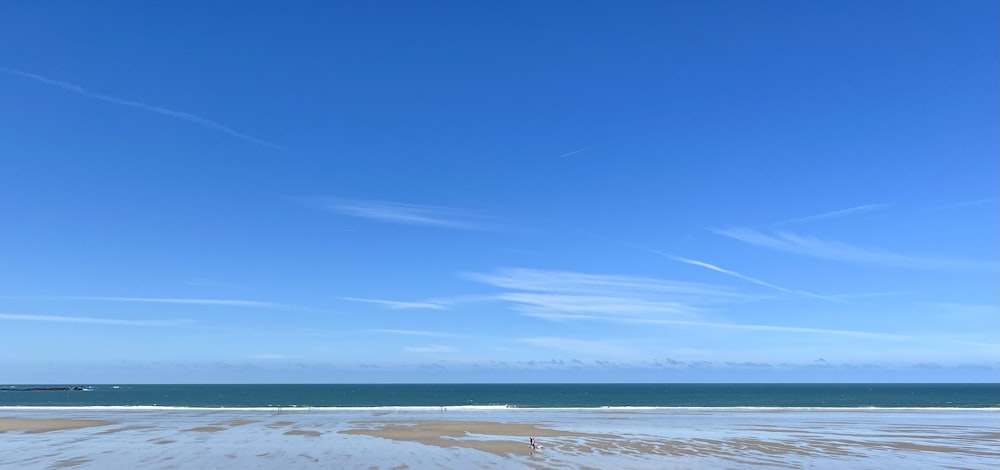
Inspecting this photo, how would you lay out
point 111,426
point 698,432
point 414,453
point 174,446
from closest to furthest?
point 414,453 < point 174,446 < point 698,432 < point 111,426

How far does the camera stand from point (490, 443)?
4059 cm

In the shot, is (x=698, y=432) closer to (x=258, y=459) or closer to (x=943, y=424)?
(x=943, y=424)

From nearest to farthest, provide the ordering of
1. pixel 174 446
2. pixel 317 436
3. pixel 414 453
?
pixel 414 453 → pixel 174 446 → pixel 317 436

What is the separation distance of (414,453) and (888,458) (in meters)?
26.5

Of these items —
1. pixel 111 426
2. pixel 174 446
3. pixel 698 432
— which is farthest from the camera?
pixel 111 426

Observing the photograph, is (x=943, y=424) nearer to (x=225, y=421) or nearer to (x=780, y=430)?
(x=780, y=430)

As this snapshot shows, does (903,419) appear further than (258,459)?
Yes

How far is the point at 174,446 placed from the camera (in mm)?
38688

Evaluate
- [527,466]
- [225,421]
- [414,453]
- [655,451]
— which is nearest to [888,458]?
[655,451]

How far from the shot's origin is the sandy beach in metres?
32.4

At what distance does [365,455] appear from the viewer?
113 ft

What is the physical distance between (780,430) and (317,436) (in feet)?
119

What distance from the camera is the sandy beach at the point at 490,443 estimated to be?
32.4 meters

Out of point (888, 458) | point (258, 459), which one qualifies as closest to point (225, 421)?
point (258, 459)
